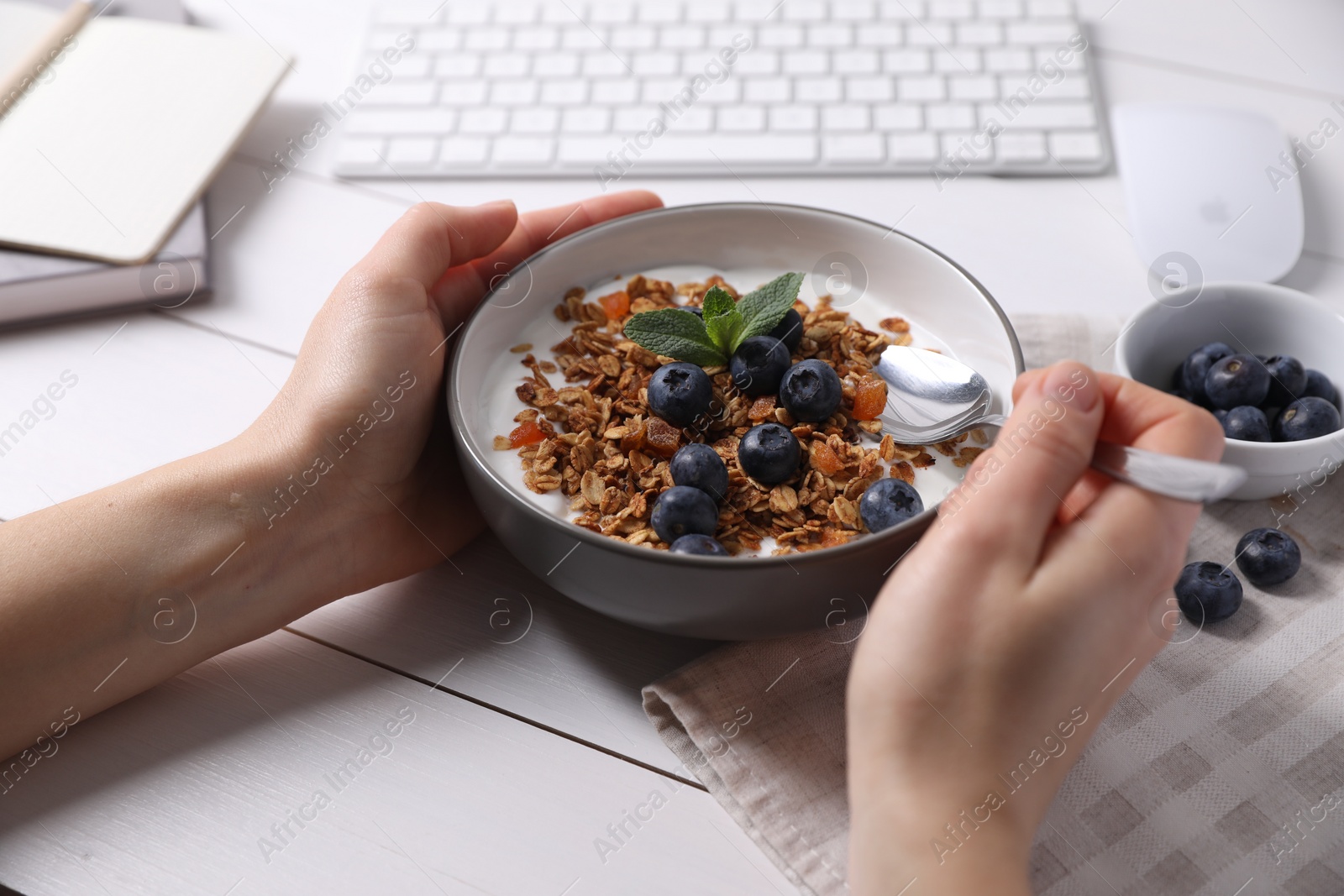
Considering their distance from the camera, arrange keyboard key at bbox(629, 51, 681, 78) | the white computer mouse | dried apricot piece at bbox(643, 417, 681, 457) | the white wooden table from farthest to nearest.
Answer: keyboard key at bbox(629, 51, 681, 78)
the white computer mouse
dried apricot piece at bbox(643, 417, 681, 457)
the white wooden table

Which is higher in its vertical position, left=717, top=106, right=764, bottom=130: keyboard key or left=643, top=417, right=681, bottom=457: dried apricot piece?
left=717, top=106, right=764, bottom=130: keyboard key

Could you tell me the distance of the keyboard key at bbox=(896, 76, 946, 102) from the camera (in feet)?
3.88

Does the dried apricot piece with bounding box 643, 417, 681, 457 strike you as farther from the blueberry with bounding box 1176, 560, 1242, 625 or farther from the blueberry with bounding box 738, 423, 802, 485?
the blueberry with bounding box 1176, 560, 1242, 625

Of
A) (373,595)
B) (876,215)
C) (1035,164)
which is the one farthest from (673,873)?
(1035,164)

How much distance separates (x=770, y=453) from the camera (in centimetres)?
71

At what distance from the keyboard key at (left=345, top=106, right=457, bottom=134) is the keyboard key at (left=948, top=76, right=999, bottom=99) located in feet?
2.07

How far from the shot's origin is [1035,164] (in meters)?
1.15

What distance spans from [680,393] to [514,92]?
2.22ft

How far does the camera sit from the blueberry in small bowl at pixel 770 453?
0.71 metres

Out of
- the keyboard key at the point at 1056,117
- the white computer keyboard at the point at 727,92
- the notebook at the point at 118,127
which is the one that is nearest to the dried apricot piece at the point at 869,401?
the white computer keyboard at the point at 727,92

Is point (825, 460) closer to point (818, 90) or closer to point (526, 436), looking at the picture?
point (526, 436)

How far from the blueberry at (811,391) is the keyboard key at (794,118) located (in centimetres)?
53

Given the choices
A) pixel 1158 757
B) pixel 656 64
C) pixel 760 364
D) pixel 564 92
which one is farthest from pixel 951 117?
pixel 1158 757

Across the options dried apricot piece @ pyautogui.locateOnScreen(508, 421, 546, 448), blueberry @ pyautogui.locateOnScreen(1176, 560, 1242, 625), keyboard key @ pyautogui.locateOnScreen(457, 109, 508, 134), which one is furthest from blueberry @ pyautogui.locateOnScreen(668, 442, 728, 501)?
keyboard key @ pyautogui.locateOnScreen(457, 109, 508, 134)
